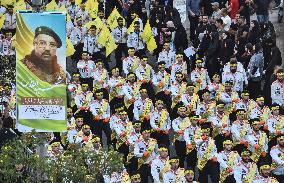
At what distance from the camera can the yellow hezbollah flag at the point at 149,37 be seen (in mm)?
32344

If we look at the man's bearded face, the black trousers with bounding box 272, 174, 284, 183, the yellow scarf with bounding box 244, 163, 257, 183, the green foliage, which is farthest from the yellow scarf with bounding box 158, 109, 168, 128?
the green foliage

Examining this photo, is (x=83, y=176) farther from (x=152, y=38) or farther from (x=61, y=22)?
(x=152, y=38)

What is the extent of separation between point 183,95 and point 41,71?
9.55 meters

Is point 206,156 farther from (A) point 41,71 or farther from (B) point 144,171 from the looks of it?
(A) point 41,71

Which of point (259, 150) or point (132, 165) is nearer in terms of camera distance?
point (132, 165)

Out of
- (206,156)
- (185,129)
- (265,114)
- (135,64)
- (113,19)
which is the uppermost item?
(113,19)

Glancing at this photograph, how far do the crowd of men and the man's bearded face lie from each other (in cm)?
505

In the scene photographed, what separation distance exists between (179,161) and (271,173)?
218 centimetres

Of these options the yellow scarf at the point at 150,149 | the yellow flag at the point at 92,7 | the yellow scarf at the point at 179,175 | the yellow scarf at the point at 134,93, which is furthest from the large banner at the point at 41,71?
the yellow flag at the point at 92,7

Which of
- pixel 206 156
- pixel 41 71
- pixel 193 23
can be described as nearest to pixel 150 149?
pixel 206 156

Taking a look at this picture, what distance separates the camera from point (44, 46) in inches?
773

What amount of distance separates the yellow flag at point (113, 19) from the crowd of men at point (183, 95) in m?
0.17

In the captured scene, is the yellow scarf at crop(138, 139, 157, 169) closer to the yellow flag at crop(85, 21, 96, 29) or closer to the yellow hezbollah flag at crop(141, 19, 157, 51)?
the yellow hezbollah flag at crop(141, 19, 157, 51)

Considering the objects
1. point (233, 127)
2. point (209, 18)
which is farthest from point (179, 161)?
point (209, 18)
